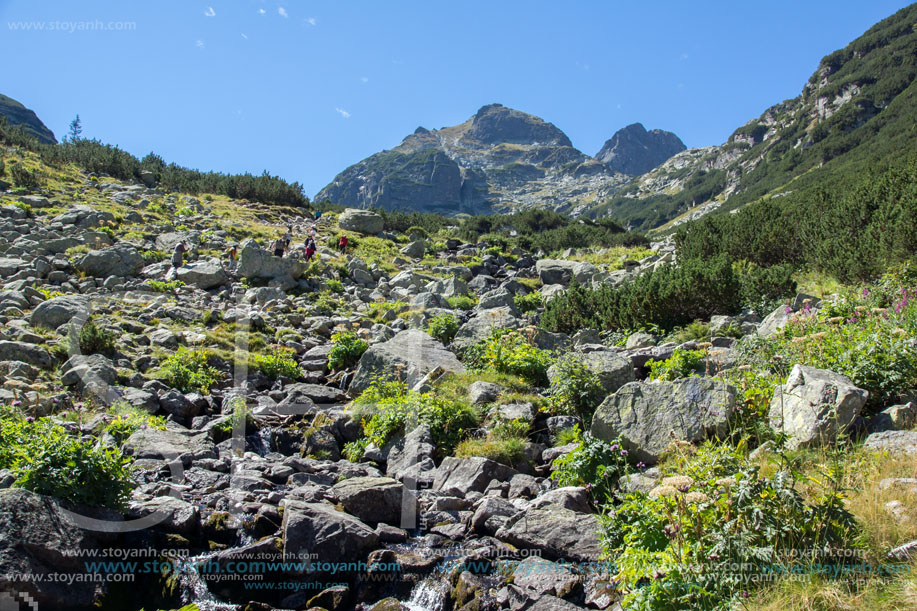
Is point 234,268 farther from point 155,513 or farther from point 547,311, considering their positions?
point 155,513

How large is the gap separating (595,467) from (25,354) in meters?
10.1

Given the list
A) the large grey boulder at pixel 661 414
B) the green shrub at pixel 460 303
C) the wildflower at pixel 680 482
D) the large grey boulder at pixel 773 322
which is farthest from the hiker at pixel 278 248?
the wildflower at pixel 680 482

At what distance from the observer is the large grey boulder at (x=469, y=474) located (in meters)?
6.21

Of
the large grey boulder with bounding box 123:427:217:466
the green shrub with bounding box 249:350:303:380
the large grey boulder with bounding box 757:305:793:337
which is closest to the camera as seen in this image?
the large grey boulder with bounding box 123:427:217:466

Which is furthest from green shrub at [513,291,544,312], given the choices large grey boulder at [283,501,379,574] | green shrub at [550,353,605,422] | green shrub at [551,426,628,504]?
large grey boulder at [283,501,379,574]

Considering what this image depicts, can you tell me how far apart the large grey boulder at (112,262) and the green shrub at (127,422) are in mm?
8908

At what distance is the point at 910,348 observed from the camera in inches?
219

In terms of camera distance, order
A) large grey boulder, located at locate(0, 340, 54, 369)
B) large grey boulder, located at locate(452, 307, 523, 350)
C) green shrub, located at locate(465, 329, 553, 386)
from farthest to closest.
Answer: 1. large grey boulder, located at locate(452, 307, 523, 350)
2. large grey boulder, located at locate(0, 340, 54, 369)
3. green shrub, located at locate(465, 329, 553, 386)

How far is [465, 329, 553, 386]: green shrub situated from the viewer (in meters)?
9.15

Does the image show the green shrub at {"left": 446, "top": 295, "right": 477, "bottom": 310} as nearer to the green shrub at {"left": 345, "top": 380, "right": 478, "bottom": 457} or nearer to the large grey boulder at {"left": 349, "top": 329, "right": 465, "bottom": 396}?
the large grey boulder at {"left": 349, "top": 329, "right": 465, "bottom": 396}

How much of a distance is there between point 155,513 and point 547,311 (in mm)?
10832

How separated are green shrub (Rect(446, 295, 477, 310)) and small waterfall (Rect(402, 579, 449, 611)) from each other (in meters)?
11.1

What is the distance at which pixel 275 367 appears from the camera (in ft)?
37.6

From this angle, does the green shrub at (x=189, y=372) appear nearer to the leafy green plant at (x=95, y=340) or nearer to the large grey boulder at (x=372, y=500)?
the leafy green plant at (x=95, y=340)
